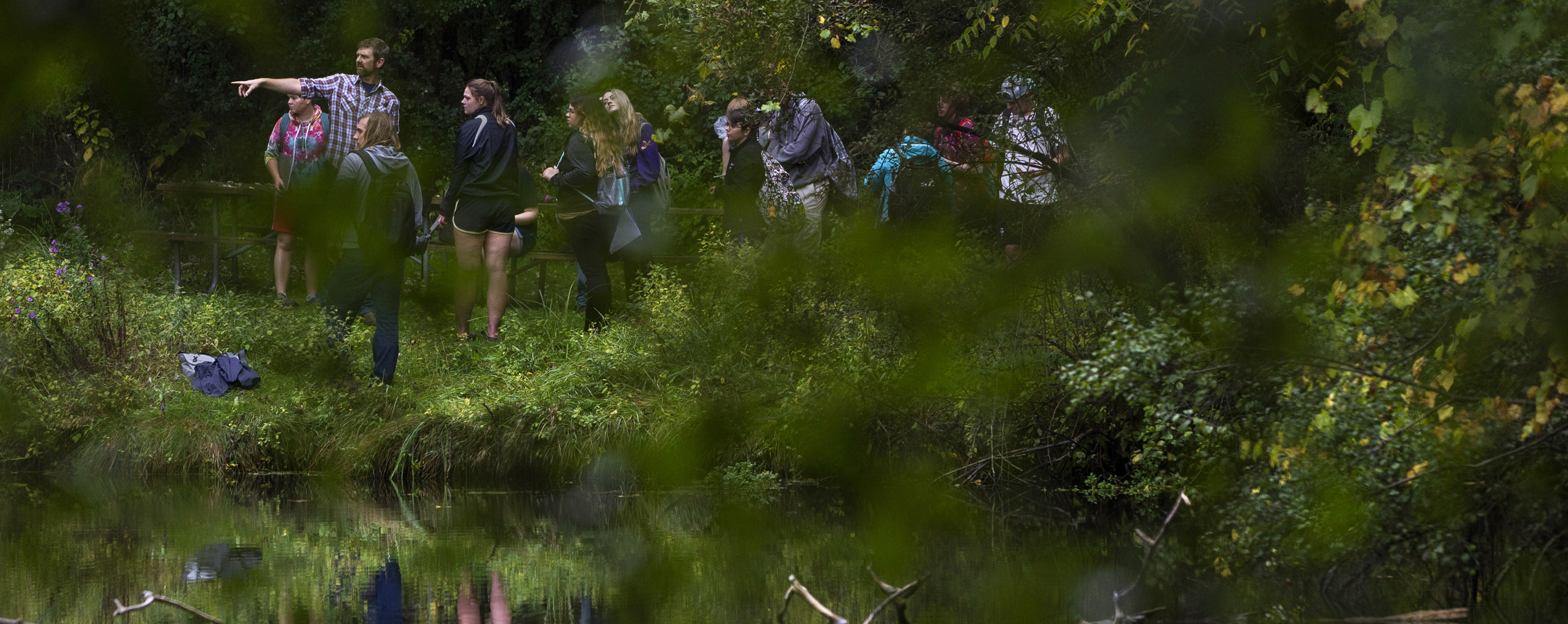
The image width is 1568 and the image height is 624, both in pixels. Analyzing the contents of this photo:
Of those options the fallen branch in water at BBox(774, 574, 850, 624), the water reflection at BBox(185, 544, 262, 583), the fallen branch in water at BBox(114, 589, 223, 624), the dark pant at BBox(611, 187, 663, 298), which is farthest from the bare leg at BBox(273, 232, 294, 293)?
the dark pant at BBox(611, 187, 663, 298)

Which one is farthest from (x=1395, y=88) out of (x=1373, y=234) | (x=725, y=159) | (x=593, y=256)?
(x=593, y=256)

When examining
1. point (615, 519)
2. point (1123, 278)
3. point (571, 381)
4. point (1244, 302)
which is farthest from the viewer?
point (571, 381)

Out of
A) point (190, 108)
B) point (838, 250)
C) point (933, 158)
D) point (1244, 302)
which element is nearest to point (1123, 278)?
point (1244, 302)

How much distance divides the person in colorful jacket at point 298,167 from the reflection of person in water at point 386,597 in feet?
12.8

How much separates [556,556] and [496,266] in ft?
13.7

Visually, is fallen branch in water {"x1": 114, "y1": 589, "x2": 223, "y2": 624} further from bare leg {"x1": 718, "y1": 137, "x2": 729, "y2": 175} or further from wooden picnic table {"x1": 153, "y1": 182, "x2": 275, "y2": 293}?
bare leg {"x1": 718, "y1": 137, "x2": 729, "y2": 175}

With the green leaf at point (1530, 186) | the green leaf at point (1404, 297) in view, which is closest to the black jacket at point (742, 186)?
the green leaf at point (1404, 297)

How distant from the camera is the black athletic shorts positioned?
1.37 metres

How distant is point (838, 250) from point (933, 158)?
78.7 inches

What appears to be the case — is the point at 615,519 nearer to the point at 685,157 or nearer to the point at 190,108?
the point at 685,157

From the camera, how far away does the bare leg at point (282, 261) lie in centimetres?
92

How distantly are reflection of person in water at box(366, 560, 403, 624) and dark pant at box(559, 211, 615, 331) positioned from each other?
109 inches

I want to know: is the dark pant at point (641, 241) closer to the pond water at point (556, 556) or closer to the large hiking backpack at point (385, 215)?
the pond water at point (556, 556)

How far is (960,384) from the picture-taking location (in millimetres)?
4184
